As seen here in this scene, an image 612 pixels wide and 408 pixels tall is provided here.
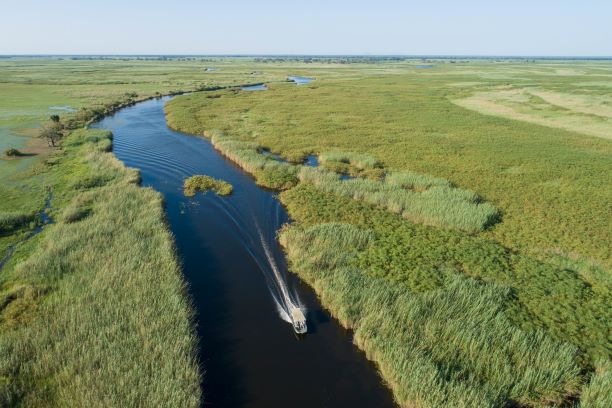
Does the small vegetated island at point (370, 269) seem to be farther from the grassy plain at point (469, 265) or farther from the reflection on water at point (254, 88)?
the reflection on water at point (254, 88)

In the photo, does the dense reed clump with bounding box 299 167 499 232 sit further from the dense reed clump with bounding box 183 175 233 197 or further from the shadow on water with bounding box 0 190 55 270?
the shadow on water with bounding box 0 190 55 270

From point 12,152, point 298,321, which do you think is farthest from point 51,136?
point 298,321

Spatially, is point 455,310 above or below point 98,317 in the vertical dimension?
below

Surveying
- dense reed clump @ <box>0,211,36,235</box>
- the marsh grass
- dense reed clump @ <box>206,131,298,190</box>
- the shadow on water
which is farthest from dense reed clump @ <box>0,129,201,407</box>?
the marsh grass

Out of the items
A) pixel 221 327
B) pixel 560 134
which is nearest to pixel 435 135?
pixel 560 134

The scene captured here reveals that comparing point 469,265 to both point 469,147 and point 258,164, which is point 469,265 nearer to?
point 258,164
